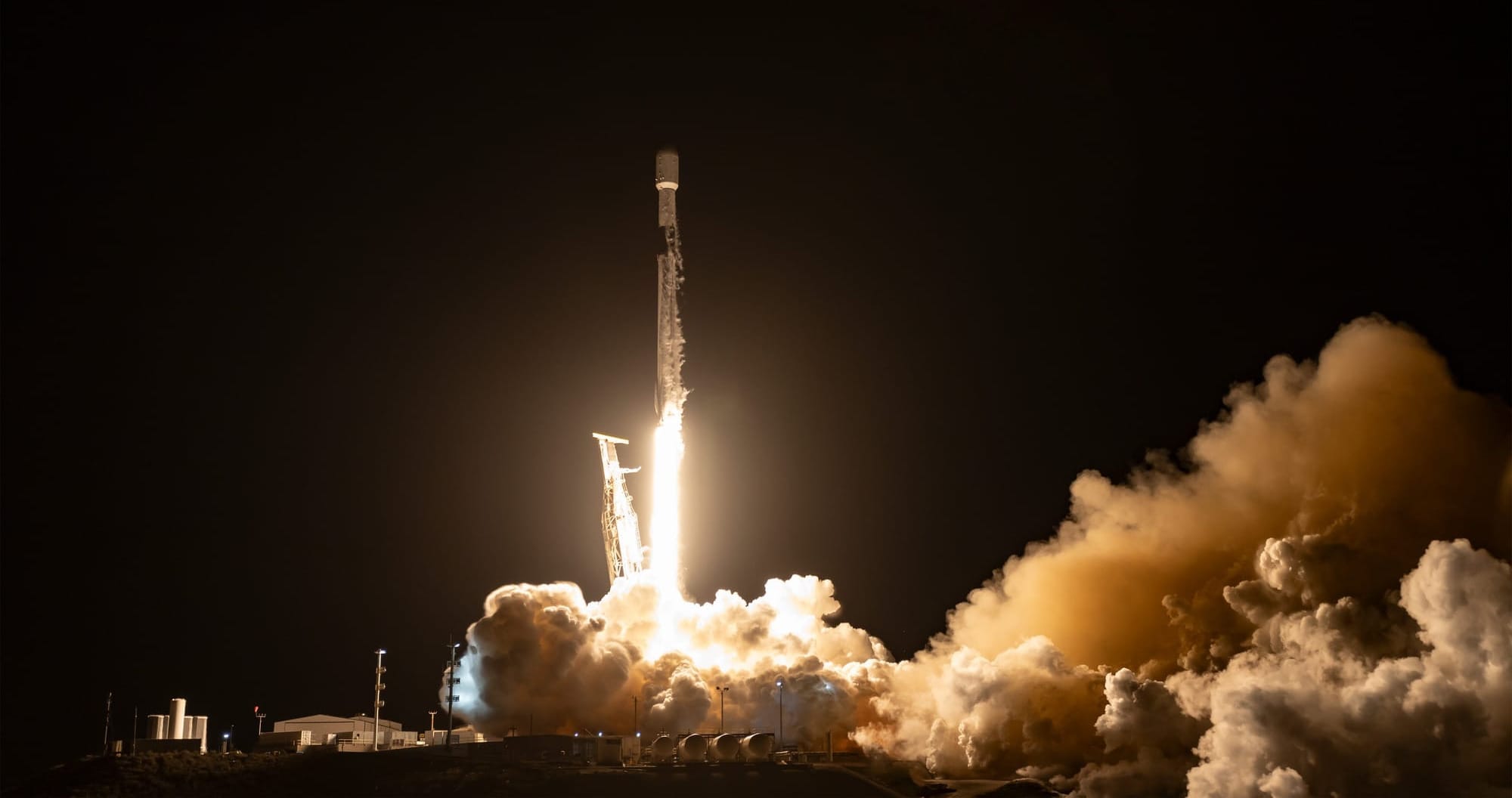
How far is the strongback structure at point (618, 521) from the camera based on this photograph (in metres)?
68.4

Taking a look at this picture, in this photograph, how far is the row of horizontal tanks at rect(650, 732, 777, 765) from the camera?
57.5 m

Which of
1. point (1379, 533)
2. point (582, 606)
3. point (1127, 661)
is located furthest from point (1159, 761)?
point (582, 606)

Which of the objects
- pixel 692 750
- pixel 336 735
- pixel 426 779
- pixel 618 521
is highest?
pixel 618 521

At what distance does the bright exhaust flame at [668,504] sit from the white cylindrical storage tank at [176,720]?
72.4 ft

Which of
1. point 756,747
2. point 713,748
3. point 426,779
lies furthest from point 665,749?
point 426,779

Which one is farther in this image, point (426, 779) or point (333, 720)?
point (333, 720)

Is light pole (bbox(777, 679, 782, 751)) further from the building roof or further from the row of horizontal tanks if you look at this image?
the building roof

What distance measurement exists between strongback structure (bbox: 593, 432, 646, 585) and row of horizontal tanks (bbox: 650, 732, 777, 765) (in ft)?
37.7

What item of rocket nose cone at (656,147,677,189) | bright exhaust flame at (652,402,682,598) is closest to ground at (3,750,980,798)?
bright exhaust flame at (652,402,682,598)

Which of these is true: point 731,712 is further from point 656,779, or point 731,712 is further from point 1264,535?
point 1264,535

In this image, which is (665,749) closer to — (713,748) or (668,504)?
(713,748)

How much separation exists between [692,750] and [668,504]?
12877mm

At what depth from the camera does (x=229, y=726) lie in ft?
276

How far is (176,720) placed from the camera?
224 feet
